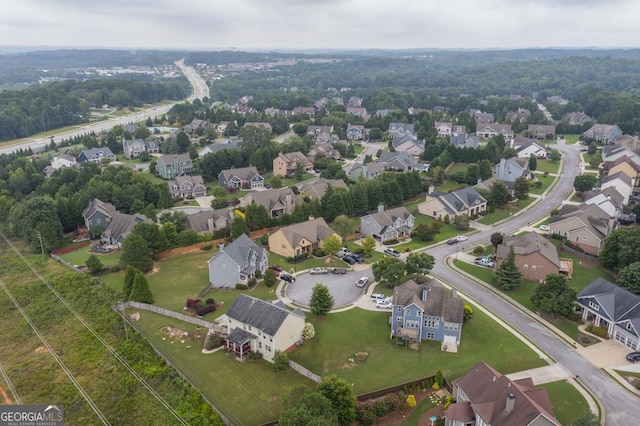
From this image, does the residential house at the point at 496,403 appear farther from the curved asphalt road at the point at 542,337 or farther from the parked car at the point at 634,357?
the parked car at the point at 634,357

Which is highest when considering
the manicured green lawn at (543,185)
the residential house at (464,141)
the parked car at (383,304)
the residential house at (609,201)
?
the residential house at (609,201)

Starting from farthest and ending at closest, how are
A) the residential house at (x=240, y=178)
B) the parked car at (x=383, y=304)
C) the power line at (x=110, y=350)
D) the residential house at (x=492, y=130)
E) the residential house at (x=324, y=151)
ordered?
1. the residential house at (x=492, y=130)
2. the residential house at (x=324, y=151)
3. the residential house at (x=240, y=178)
4. the parked car at (x=383, y=304)
5. the power line at (x=110, y=350)

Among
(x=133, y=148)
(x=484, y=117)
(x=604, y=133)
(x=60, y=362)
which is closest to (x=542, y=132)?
(x=604, y=133)

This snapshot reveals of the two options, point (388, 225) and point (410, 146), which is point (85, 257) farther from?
point (410, 146)

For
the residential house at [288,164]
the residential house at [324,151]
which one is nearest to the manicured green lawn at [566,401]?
the residential house at [288,164]

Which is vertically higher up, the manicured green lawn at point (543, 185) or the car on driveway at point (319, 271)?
the car on driveway at point (319, 271)

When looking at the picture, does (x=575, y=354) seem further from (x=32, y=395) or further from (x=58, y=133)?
(x=58, y=133)
